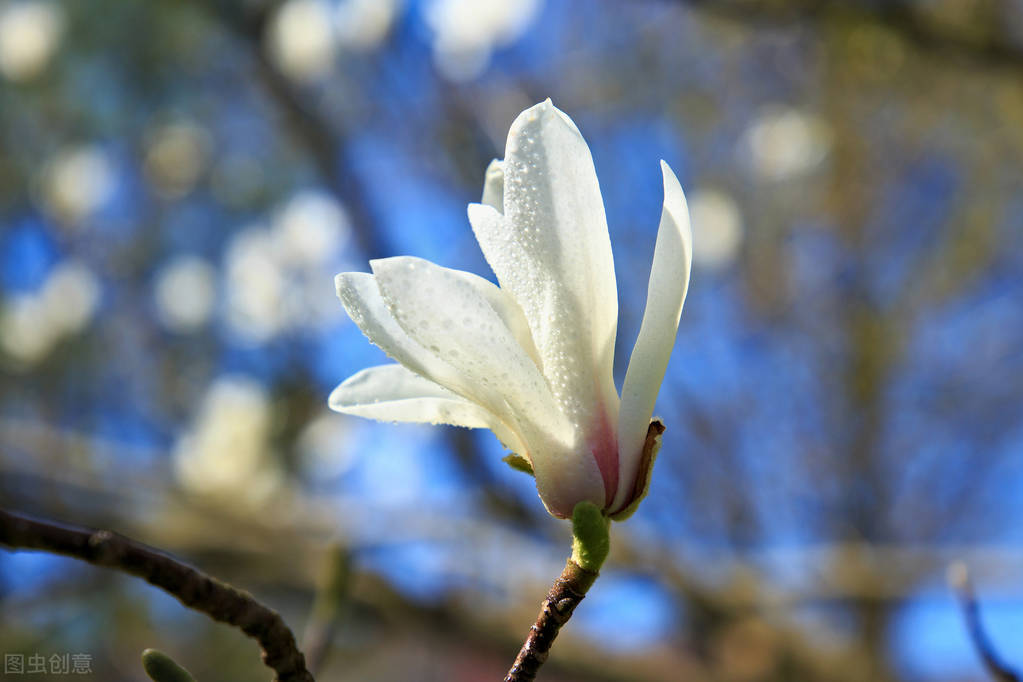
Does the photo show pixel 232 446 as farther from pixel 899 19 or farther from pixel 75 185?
pixel 899 19

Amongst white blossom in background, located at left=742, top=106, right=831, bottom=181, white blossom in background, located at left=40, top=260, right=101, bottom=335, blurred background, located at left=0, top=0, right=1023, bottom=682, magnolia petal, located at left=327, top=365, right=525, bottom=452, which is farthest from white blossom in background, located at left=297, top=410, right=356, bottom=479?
magnolia petal, located at left=327, top=365, right=525, bottom=452

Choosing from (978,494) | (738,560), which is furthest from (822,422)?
(738,560)

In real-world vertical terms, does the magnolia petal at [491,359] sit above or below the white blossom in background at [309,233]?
below

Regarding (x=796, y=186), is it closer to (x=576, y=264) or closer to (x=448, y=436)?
(x=448, y=436)

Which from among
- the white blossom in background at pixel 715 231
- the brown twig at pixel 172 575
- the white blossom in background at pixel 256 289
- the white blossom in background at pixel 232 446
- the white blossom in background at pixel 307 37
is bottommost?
the brown twig at pixel 172 575

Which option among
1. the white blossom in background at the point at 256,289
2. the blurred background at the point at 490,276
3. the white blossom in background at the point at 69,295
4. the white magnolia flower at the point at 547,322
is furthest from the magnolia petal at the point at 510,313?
→ the white blossom in background at the point at 69,295

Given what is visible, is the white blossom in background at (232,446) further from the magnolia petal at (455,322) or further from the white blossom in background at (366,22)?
the magnolia petal at (455,322)

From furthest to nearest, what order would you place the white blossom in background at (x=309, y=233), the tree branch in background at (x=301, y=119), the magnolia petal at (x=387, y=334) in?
the white blossom in background at (x=309, y=233) < the tree branch in background at (x=301, y=119) < the magnolia petal at (x=387, y=334)
